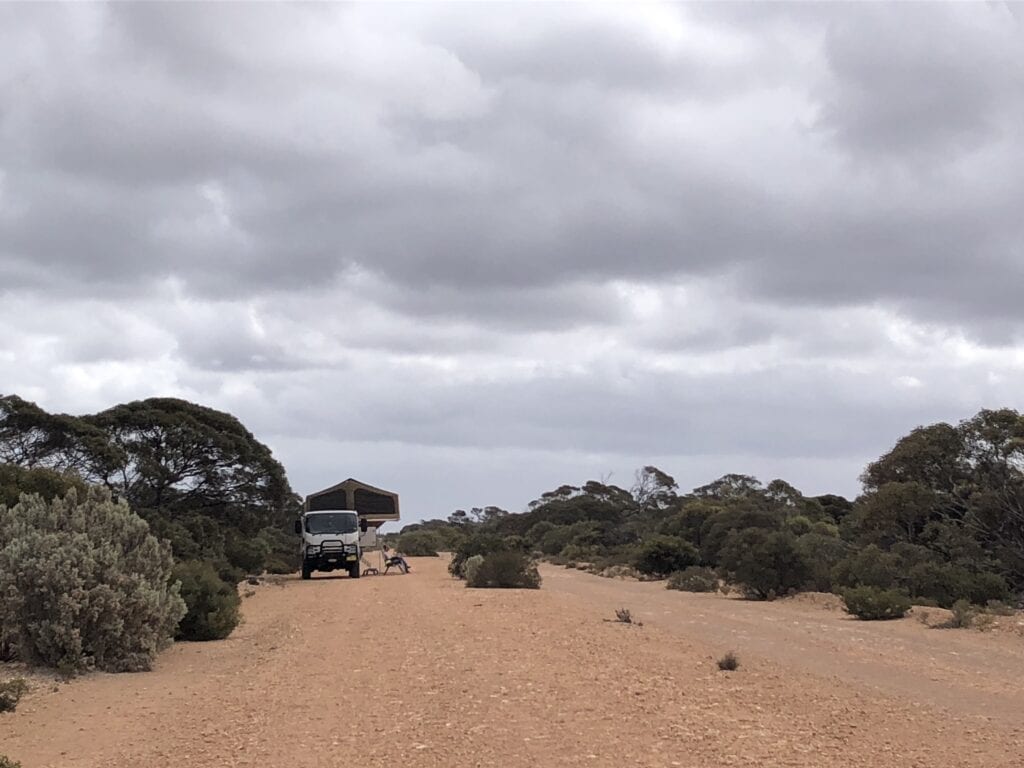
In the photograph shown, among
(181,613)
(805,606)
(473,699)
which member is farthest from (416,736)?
(805,606)

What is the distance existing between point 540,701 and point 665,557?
34.0 m

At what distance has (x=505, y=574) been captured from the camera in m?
33.5

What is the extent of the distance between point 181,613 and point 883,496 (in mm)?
21813

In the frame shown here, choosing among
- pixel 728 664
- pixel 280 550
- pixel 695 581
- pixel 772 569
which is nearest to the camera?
pixel 728 664

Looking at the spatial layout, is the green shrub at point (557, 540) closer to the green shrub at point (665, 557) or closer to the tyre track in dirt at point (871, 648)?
the green shrub at point (665, 557)

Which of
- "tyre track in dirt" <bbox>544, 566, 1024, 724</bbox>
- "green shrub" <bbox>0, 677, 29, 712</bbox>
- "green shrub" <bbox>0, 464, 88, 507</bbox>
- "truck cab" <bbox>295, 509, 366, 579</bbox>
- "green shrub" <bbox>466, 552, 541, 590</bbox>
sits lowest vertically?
"tyre track in dirt" <bbox>544, 566, 1024, 724</bbox>

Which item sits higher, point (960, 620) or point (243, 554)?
point (243, 554)

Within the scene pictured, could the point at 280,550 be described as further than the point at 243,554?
Yes

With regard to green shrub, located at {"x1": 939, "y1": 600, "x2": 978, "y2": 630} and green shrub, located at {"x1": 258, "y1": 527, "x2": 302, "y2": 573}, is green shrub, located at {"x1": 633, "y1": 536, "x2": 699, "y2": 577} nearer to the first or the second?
green shrub, located at {"x1": 258, "y1": 527, "x2": 302, "y2": 573}

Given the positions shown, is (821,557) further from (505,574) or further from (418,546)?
(418,546)

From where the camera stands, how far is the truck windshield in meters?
41.5

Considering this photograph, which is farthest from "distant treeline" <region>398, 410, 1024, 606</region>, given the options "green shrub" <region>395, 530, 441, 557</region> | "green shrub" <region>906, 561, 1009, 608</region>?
"green shrub" <region>395, 530, 441, 557</region>

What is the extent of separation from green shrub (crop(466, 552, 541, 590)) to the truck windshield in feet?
28.7

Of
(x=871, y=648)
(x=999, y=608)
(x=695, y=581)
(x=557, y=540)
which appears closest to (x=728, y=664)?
(x=871, y=648)
